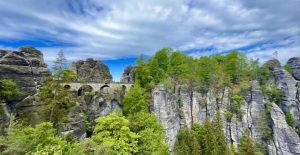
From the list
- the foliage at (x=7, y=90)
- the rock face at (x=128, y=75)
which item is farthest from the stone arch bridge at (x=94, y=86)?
the foliage at (x=7, y=90)

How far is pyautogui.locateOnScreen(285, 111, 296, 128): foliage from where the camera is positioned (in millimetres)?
49209

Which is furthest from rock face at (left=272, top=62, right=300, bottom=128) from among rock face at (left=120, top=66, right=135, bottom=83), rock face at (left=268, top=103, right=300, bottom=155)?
rock face at (left=120, top=66, right=135, bottom=83)

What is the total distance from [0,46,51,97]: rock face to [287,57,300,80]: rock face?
5657 centimetres

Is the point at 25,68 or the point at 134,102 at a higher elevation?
the point at 25,68

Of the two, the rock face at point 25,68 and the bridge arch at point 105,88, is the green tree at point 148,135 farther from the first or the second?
the rock face at point 25,68

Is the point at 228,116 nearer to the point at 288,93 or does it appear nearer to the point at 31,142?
the point at 288,93

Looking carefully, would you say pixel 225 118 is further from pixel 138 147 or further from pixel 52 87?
pixel 52 87

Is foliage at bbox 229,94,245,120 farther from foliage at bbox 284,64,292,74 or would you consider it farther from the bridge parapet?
the bridge parapet

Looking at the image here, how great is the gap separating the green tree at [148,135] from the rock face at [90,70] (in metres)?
17.4

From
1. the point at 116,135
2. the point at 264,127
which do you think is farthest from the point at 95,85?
the point at 264,127

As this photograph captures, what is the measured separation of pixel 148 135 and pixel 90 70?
82.6ft

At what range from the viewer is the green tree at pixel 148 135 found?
103 feet

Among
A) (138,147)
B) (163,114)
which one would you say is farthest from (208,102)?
(138,147)

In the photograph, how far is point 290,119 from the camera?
49.6 metres
